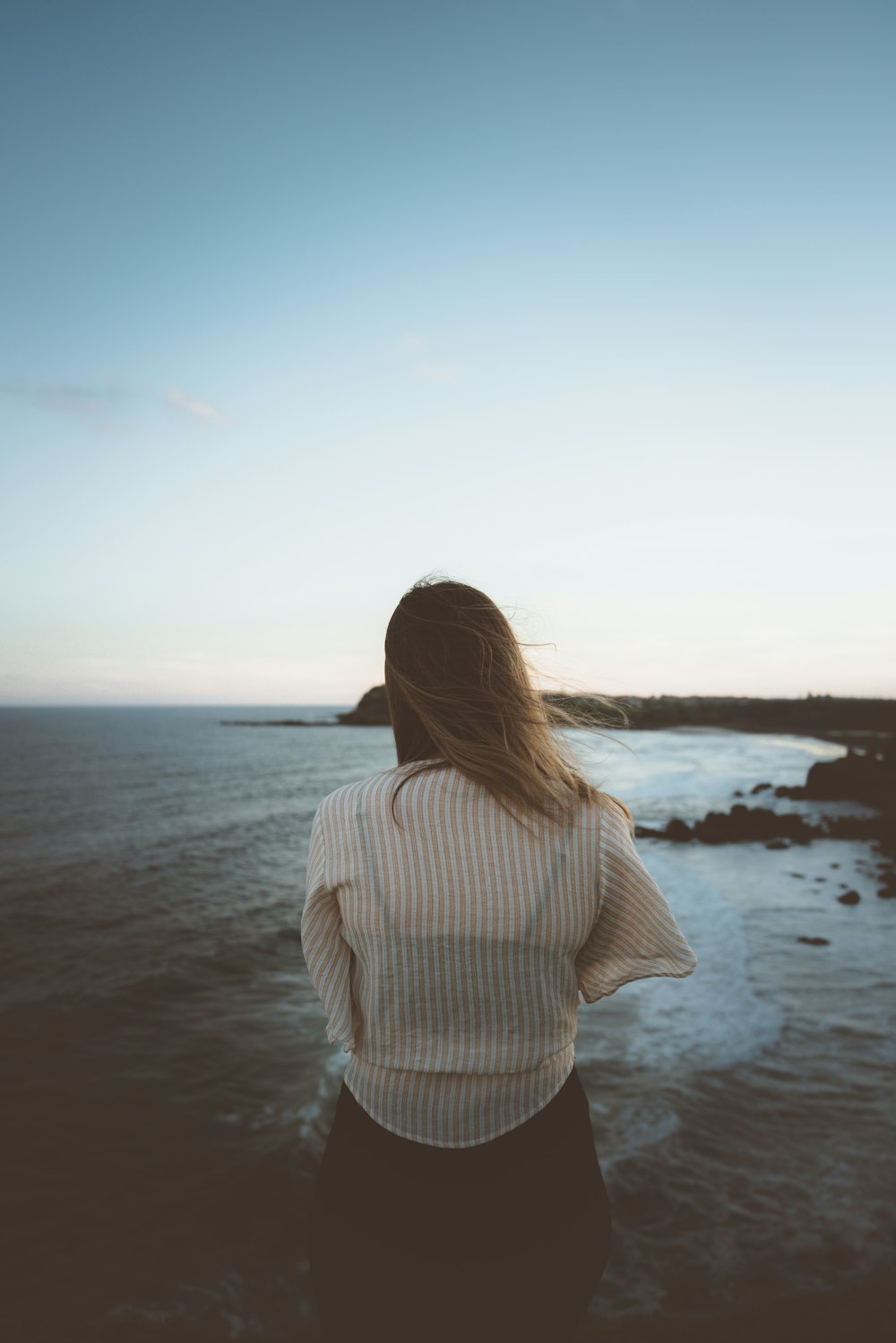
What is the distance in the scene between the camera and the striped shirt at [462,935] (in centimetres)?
142

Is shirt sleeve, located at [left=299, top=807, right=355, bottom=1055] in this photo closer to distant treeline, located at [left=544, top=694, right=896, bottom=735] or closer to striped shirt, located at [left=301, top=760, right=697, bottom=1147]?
striped shirt, located at [left=301, top=760, right=697, bottom=1147]

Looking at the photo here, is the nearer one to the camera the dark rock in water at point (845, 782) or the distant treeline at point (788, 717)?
the dark rock in water at point (845, 782)

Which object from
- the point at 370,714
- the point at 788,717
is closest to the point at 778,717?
the point at 788,717

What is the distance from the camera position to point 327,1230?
1551mm

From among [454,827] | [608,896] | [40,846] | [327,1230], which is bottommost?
[40,846]

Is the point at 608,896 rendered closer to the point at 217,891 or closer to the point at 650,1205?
the point at 650,1205

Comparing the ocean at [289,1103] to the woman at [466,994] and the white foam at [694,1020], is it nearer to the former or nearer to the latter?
the white foam at [694,1020]

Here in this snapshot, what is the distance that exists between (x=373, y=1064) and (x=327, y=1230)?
37 cm

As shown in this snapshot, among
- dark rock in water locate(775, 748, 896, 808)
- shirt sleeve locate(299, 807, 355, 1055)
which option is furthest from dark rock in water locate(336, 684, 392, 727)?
shirt sleeve locate(299, 807, 355, 1055)

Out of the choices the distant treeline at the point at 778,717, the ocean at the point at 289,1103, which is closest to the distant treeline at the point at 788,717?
the distant treeline at the point at 778,717

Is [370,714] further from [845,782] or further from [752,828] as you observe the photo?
[752,828]

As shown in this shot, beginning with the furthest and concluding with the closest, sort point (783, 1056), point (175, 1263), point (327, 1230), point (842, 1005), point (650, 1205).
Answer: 1. point (842, 1005)
2. point (783, 1056)
3. point (650, 1205)
4. point (175, 1263)
5. point (327, 1230)

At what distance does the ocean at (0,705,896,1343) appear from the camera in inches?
157

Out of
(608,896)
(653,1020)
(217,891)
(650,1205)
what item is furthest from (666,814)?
(608,896)
